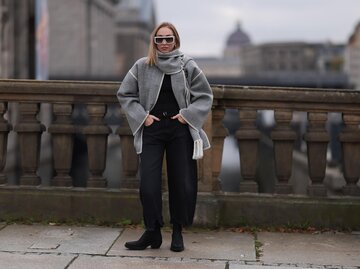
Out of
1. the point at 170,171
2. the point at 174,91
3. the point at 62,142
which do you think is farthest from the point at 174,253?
the point at 62,142

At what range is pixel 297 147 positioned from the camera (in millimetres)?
42469

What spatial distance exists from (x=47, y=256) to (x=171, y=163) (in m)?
1.17

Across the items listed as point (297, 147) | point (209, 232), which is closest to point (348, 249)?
point (209, 232)

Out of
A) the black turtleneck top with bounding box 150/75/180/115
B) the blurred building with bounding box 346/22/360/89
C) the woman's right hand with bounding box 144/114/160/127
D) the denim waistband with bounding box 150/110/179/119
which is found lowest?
the blurred building with bounding box 346/22/360/89

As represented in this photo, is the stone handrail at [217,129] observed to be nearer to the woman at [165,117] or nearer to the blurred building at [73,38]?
the woman at [165,117]

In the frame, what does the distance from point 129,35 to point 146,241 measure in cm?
13334

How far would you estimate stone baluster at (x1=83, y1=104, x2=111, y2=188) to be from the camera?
22.3 ft

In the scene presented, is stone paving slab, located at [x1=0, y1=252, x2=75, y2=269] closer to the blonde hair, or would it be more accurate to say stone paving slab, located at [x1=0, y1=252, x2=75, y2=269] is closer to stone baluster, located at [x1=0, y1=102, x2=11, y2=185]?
the blonde hair

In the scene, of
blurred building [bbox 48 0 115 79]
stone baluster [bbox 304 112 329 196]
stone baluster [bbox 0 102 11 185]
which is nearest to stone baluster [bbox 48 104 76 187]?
stone baluster [bbox 0 102 11 185]

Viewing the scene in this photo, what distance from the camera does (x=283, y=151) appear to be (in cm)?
681

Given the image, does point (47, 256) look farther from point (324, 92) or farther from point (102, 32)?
point (102, 32)

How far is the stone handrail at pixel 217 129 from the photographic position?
6.68 m

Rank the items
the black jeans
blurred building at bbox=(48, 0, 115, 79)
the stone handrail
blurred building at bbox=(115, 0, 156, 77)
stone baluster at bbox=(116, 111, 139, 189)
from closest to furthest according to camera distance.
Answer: the black jeans
the stone handrail
stone baluster at bbox=(116, 111, 139, 189)
blurred building at bbox=(48, 0, 115, 79)
blurred building at bbox=(115, 0, 156, 77)

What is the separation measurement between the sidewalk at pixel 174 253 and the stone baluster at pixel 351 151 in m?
0.55
